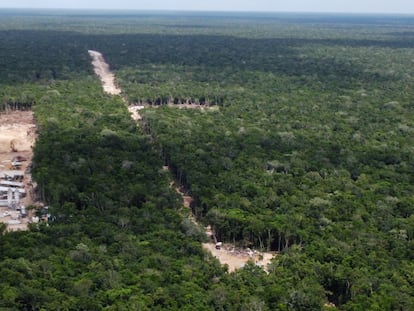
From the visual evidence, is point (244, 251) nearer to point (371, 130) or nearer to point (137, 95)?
point (371, 130)

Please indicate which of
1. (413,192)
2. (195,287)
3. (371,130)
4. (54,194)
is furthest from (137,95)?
(195,287)

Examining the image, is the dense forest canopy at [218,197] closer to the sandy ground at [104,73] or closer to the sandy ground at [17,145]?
the sandy ground at [17,145]

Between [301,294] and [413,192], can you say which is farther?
[413,192]

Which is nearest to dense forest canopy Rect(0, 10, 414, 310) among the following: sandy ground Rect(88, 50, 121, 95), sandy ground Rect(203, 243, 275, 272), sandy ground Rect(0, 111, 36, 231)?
sandy ground Rect(203, 243, 275, 272)

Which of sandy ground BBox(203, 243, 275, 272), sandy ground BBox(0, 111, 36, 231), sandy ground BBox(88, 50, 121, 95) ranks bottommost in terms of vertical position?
sandy ground BBox(203, 243, 275, 272)

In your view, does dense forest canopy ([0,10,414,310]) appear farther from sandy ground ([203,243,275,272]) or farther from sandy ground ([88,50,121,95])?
sandy ground ([88,50,121,95])

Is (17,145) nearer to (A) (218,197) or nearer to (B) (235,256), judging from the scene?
(A) (218,197)
